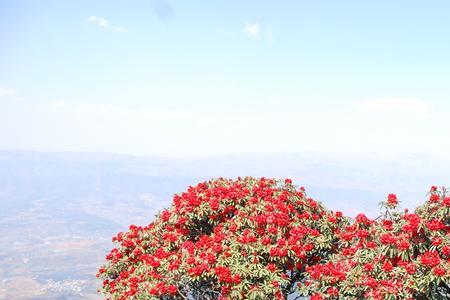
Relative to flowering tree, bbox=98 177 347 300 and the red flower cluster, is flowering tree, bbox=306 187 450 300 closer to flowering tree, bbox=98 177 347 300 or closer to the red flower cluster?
the red flower cluster

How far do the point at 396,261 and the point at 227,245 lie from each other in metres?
4.30

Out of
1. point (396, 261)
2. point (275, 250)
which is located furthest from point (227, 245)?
point (396, 261)

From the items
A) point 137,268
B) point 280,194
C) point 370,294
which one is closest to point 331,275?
point 370,294

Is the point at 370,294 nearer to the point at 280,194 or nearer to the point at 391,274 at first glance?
the point at 391,274

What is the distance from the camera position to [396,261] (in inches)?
365

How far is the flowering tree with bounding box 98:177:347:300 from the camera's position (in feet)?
34.3

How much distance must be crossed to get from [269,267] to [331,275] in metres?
Result: 1.57

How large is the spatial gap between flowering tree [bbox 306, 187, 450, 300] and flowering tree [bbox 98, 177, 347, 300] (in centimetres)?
96

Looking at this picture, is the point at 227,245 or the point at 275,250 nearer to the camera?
the point at 275,250

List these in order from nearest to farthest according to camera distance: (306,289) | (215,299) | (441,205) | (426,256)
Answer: (426,256) < (441,205) < (306,289) < (215,299)

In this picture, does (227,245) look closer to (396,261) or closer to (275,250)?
(275,250)

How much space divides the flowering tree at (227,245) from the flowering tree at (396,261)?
3.15 feet

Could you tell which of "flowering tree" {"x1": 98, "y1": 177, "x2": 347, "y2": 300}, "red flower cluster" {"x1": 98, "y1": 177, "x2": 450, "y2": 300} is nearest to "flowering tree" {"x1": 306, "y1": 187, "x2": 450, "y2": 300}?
"red flower cluster" {"x1": 98, "y1": 177, "x2": 450, "y2": 300}

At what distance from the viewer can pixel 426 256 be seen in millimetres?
8359
